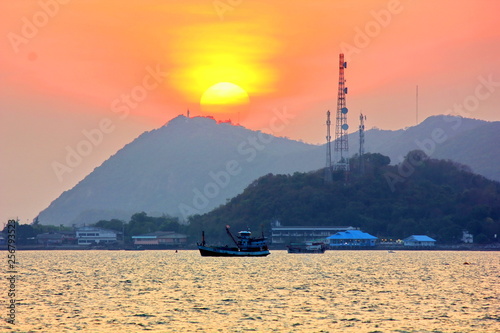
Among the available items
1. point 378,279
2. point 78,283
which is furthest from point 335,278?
point 78,283

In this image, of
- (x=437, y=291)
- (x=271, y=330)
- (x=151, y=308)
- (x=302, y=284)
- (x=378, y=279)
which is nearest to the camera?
(x=271, y=330)

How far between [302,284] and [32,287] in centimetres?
3999

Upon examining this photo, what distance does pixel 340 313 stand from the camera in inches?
3366

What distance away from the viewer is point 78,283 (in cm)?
12794

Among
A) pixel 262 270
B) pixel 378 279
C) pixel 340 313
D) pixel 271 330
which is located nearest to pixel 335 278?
pixel 378 279

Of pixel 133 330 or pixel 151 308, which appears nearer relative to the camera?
pixel 133 330

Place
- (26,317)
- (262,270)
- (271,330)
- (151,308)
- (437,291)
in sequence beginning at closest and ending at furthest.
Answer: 1. (271,330)
2. (26,317)
3. (151,308)
4. (437,291)
5. (262,270)

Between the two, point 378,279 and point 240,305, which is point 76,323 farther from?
point 378,279

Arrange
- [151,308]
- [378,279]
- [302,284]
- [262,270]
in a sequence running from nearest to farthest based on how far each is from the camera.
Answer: [151,308] → [302,284] → [378,279] → [262,270]

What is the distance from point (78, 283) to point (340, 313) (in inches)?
2207

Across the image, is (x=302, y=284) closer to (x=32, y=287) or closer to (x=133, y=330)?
(x=32, y=287)

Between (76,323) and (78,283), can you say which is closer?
(76,323)

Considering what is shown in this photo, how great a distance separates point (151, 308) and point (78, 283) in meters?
40.9

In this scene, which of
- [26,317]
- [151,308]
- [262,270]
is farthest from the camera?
[262,270]
